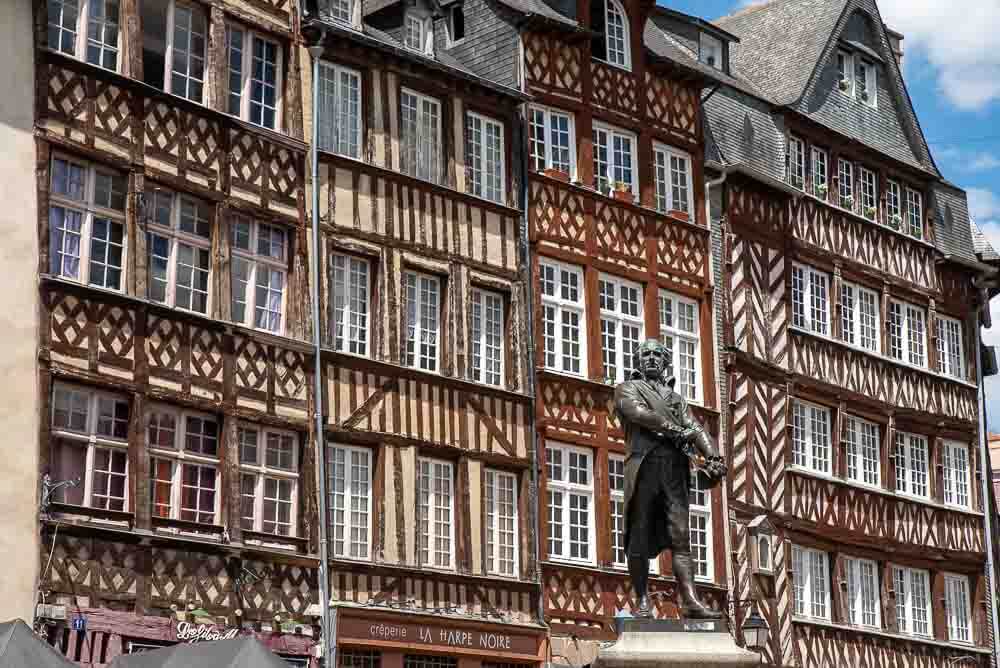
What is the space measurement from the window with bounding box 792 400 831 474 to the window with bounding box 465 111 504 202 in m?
7.19

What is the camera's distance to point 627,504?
14.2m

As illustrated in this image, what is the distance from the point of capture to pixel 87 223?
20.0 m

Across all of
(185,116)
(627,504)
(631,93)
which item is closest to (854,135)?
(631,93)

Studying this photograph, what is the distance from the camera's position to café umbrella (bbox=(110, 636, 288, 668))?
610 inches

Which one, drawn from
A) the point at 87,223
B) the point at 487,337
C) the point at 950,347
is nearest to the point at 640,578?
the point at 87,223

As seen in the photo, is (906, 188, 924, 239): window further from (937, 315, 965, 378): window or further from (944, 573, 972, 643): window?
(944, 573, 972, 643): window

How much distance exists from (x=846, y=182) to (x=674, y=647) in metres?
20.2

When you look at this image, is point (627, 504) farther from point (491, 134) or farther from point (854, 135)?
point (854, 135)

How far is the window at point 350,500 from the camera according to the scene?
73.4ft

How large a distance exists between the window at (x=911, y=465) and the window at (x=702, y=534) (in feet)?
18.5

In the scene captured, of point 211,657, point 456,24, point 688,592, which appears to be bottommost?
point 211,657

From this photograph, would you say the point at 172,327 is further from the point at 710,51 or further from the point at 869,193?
the point at 869,193

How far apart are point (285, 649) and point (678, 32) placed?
14.3 metres

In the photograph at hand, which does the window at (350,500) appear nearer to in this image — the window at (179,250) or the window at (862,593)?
the window at (179,250)
